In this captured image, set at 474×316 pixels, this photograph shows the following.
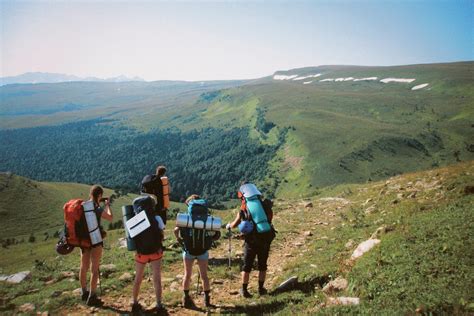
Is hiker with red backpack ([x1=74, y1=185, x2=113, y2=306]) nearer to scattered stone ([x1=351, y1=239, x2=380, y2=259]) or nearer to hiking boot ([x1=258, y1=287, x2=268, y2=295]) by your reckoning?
hiking boot ([x1=258, y1=287, x2=268, y2=295])

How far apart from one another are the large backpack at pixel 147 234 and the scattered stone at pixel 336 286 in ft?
13.8

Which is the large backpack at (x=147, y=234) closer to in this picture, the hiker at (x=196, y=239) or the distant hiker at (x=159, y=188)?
the hiker at (x=196, y=239)

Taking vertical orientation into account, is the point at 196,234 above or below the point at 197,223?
below

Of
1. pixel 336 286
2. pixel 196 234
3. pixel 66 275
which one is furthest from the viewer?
pixel 66 275

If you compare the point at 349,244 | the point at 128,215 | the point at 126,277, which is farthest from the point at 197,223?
the point at 349,244

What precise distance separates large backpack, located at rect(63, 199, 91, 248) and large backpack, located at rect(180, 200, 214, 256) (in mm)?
2583

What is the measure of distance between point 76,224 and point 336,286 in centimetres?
666

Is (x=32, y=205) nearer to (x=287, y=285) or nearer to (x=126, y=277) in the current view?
(x=126, y=277)

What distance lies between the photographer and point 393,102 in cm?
16775

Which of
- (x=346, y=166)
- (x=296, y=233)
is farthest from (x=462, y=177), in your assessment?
(x=346, y=166)

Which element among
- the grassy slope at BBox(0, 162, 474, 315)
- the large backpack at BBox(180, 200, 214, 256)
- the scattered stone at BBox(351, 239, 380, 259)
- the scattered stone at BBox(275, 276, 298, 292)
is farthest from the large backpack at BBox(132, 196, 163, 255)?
the scattered stone at BBox(351, 239, 380, 259)

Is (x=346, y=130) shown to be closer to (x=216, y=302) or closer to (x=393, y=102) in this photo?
(x=393, y=102)

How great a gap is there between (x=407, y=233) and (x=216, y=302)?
570cm

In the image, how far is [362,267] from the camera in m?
8.27
